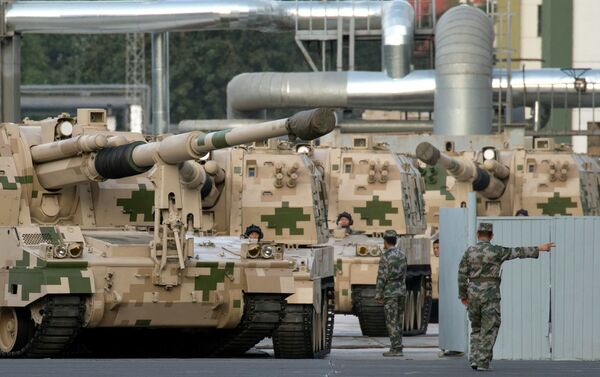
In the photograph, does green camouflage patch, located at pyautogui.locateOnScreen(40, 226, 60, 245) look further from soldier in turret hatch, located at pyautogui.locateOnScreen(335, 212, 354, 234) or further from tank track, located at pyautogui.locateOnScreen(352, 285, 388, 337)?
soldier in turret hatch, located at pyautogui.locateOnScreen(335, 212, 354, 234)

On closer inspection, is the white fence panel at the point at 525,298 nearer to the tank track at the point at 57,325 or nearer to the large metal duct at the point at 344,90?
the tank track at the point at 57,325

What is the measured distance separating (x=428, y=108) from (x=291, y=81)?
361 centimetres

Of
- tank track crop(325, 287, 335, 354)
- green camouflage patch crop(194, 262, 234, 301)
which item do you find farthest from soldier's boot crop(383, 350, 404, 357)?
green camouflage patch crop(194, 262, 234, 301)

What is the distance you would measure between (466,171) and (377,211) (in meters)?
2.05

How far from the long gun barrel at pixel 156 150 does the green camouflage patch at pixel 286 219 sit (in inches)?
260

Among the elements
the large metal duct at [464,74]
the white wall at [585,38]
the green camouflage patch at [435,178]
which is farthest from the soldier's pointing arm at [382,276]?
the white wall at [585,38]

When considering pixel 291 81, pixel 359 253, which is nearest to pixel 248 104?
pixel 291 81

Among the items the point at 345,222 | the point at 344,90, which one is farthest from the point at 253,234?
the point at 344,90

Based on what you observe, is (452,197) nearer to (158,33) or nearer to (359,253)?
(359,253)

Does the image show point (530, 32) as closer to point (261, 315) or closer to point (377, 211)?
point (377, 211)

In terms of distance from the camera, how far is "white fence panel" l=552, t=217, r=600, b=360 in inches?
915

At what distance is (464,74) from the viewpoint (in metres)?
47.1

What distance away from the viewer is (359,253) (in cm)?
3059

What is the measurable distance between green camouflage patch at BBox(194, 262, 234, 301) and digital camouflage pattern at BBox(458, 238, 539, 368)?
3094 mm
